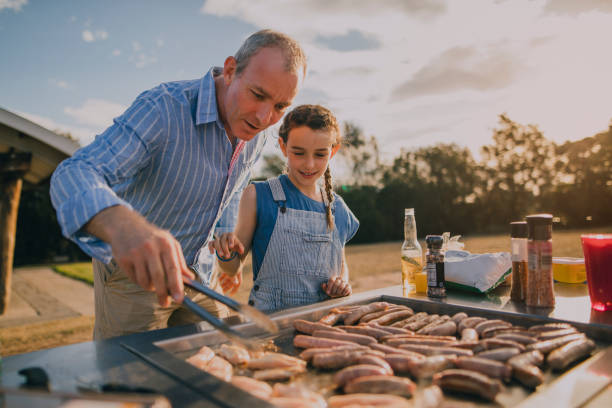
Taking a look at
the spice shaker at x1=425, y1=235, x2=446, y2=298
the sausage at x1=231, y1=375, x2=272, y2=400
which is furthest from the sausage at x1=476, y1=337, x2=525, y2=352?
the sausage at x1=231, y1=375, x2=272, y2=400

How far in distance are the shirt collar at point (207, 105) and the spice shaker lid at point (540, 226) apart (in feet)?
5.65

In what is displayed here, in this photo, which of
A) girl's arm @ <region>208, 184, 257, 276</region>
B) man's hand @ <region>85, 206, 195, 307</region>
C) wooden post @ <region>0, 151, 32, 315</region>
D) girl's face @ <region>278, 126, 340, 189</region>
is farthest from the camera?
wooden post @ <region>0, 151, 32, 315</region>

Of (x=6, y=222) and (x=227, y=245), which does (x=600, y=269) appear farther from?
(x=6, y=222)

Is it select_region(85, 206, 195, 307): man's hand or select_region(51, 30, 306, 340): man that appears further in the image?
select_region(51, 30, 306, 340): man

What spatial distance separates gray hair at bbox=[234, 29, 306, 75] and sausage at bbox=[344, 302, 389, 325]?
49.1 inches

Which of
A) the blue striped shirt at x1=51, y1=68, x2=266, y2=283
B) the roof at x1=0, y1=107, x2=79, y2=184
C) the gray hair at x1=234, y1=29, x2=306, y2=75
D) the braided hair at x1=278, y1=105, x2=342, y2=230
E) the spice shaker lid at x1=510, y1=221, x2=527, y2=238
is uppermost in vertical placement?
the roof at x1=0, y1=107, x2=79, y2=184

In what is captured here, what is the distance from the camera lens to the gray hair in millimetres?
2158

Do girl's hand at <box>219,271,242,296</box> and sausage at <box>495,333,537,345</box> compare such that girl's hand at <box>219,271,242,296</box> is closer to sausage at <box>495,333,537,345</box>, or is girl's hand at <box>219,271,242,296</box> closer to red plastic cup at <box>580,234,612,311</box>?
sausage at <box>495,333,537,345</box>

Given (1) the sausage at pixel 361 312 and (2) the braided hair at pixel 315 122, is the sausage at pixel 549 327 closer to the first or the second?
(1) the sausage at pixel 361 312

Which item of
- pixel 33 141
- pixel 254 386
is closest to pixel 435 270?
pixel 254 386

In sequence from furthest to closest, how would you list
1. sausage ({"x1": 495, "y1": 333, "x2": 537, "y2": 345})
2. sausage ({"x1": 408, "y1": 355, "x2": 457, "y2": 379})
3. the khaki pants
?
1. the khaki pants
2. sausage ({"x1": 495, "y1": 333, "x2": 537, "y2": 345})
3. sausage ({"x1": 408, "y1": 355, "x2": 457, "y2": 379})

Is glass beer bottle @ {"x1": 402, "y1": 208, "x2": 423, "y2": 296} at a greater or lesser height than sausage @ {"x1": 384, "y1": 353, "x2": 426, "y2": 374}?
greater

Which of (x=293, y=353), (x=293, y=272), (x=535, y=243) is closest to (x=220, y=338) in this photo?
(x=293, y=353)

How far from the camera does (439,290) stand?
7.63 ft
